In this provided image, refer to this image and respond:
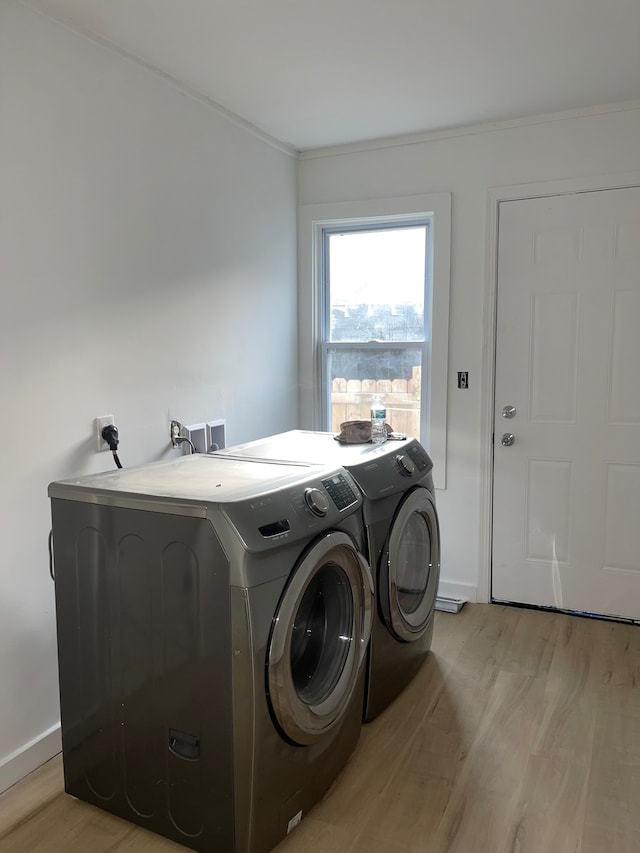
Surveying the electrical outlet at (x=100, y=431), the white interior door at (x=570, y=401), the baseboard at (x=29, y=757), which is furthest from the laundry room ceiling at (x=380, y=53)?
the baseboard at (x=29, y=757)

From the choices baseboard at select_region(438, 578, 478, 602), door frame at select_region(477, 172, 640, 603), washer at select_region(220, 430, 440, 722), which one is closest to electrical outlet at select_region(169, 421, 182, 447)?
washer at select_region(220, 430, 440, 722)

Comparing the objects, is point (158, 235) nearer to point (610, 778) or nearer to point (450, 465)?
point (450, 465)

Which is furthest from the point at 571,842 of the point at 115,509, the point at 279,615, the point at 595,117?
the point at 595,117

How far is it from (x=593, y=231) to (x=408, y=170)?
0.95 m

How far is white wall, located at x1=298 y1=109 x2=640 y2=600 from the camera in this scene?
3012mm

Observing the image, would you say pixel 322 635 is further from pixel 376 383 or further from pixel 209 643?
pixel 376 383

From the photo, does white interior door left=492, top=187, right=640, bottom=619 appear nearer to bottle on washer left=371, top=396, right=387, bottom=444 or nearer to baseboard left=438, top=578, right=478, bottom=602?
baseboard left=438, top=578, right=478, bottom=602

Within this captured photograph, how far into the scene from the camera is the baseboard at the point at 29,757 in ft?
6.64

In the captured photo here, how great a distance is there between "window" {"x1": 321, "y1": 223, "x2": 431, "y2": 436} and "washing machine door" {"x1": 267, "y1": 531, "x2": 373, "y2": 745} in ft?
5.48

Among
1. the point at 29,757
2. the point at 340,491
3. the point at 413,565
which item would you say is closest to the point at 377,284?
the point at 413,565

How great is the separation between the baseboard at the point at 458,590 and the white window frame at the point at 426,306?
51 cm

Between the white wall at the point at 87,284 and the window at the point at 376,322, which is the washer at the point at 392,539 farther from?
the window at the point at 376,322

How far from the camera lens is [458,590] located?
3.45 m

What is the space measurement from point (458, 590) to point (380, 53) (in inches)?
97.1
